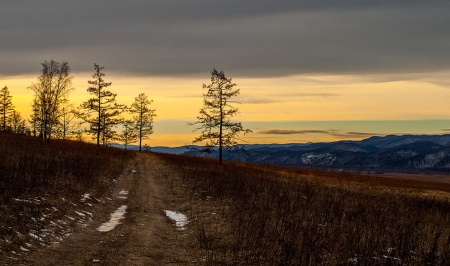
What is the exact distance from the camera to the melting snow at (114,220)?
10.5 m

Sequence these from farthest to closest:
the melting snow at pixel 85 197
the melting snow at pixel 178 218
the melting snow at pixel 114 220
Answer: the melting snow at pixel 85 197 < the melting snow at pixel 178 218 < the melting snow at pixel 114 220

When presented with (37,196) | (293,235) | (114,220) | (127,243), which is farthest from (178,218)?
(37,196)

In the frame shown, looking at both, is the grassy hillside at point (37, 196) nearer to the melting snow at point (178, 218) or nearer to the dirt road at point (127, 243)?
the dirt road at point (127, 243)

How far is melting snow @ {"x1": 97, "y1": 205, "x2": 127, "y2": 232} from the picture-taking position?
10.5m

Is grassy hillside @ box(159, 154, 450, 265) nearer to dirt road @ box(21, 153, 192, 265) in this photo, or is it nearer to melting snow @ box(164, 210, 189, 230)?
melting snow @ box(164, 210, 189, 230)

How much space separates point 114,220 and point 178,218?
2091mm

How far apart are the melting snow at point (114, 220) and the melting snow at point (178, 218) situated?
157 centimetres

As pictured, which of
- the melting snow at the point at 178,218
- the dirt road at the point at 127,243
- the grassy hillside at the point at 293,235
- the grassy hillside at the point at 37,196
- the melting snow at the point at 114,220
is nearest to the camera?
the dirt road at the point at 127,243

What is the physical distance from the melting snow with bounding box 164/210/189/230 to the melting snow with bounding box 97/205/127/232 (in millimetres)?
1570

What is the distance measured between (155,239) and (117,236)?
1.00 meters

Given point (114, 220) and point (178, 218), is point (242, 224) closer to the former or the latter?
point (178, 218)

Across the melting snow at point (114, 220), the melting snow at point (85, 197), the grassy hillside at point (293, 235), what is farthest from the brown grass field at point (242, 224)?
the melting snow at point (114, 220)

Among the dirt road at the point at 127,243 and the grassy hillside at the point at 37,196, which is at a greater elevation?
the grassy hillside at the point at 37,196

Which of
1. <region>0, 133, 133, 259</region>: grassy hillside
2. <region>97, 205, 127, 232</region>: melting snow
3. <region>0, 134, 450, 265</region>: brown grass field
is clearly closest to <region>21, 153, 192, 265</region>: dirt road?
<region>97, 205, 127, 232</region>: melting snow
